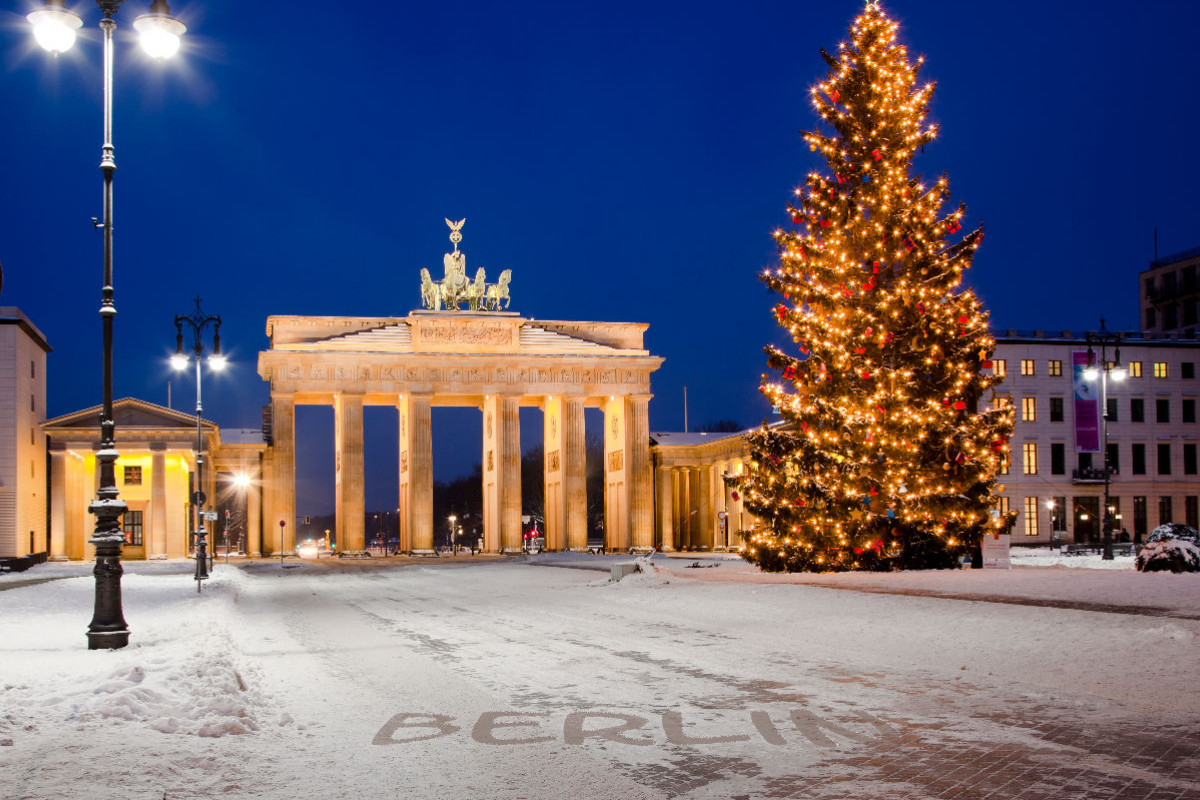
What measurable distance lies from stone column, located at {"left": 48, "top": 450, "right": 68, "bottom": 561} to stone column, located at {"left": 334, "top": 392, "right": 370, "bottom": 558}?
56.0ft

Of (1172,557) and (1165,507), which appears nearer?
(1172,557)

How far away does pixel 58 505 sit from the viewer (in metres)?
68.7

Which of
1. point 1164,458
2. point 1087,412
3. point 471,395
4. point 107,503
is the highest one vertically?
point 471,395

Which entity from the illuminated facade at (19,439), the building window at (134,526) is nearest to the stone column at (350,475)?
the building window at (134,526)

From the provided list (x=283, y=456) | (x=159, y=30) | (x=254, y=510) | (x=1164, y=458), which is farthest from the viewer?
(x=254, y=510)

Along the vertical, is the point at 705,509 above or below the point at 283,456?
below

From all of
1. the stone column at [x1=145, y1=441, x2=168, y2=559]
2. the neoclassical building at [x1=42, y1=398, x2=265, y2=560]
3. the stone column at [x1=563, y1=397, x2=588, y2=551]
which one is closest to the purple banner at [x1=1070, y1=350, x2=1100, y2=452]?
the stone column at [x1=563, y1=397, x2=588, y2=551]

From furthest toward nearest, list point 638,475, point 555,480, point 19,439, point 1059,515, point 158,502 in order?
point 555,480, point 638,475, point 1059,515, point 158,502, point 19,439

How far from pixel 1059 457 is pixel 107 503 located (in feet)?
237

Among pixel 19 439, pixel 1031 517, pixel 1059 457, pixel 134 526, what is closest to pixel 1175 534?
pixel 1031 517

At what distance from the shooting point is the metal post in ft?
52.5

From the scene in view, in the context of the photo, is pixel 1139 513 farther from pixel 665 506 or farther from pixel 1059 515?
pixel 665 506

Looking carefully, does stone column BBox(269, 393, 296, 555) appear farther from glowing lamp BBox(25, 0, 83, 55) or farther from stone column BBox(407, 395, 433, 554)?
glowing lamp BBox(25, 0, 83, 55)

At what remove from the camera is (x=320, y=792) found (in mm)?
8055
